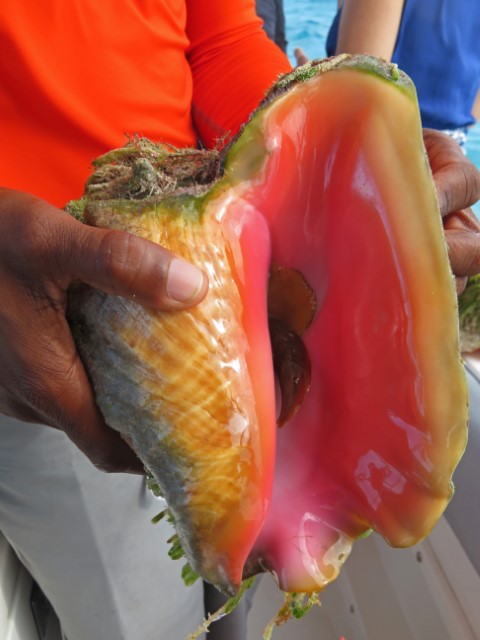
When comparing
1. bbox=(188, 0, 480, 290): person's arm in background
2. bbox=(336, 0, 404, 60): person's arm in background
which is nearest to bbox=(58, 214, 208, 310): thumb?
bbox=(188, 0, 480, 290): person's arm in background

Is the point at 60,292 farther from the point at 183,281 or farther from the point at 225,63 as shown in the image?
the point at 225,63

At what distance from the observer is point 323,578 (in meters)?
0.51

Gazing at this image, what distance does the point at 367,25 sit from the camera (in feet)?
4.60

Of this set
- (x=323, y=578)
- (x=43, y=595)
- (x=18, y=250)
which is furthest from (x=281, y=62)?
(x=43, y=595)

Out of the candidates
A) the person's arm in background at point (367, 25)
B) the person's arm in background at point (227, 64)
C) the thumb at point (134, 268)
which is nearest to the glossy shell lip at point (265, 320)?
the thumb at point (134, 268)

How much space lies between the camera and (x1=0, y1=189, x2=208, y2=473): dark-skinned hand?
406 millimetres

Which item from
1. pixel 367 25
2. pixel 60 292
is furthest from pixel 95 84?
pixel 367 25

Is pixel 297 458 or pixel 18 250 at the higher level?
pixel 18 250

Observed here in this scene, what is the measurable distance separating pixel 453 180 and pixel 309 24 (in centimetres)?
592

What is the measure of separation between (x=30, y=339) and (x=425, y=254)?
13.3 inches

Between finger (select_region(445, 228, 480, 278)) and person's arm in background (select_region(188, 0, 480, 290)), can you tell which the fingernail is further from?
person's arm in background (select_region(188, 0, 480, 290))

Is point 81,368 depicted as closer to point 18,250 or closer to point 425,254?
point 18,250

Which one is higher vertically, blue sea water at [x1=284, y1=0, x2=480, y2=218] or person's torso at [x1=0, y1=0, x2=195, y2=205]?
person's torso at [x1=0, y1=0, x2=195, y2=205]

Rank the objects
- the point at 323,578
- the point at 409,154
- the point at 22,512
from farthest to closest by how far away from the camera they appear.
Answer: the point at 22,512 → the point at 323,578 → the point at 409,154
